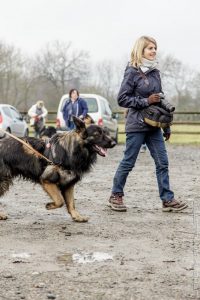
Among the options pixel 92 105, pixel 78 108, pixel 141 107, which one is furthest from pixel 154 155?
pixel 92 105

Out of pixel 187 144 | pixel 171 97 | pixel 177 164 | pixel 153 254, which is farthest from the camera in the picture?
pixel 171 97

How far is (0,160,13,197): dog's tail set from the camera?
6938 millimetres

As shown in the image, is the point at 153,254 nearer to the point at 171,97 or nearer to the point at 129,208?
the point at 129,208

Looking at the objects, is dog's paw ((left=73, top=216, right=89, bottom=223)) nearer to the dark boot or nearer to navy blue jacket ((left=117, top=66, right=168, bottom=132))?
the dark boot

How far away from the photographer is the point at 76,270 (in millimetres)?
4688

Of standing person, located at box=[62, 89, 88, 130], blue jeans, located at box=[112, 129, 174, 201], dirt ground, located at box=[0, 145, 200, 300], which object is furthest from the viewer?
standing person, located at box=[62, 89, 88, 130]

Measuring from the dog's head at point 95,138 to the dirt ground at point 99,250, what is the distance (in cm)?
89

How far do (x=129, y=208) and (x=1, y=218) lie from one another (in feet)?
6.15

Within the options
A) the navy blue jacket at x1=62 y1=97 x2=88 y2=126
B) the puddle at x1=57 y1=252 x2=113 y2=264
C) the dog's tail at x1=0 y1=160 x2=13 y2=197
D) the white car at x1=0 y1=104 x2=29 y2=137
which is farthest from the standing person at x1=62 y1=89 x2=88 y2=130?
the puddle at x1=57 y1=252 x2=113 y2=264


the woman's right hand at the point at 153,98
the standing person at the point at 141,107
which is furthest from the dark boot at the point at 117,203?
the woman's right hand at the point at 153,98

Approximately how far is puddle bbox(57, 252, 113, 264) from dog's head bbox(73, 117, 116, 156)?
75.0 inches

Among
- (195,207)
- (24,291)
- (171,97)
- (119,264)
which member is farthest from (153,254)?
(171,97)

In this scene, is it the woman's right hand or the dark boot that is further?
the dark boot

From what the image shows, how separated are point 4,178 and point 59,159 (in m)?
0.75
